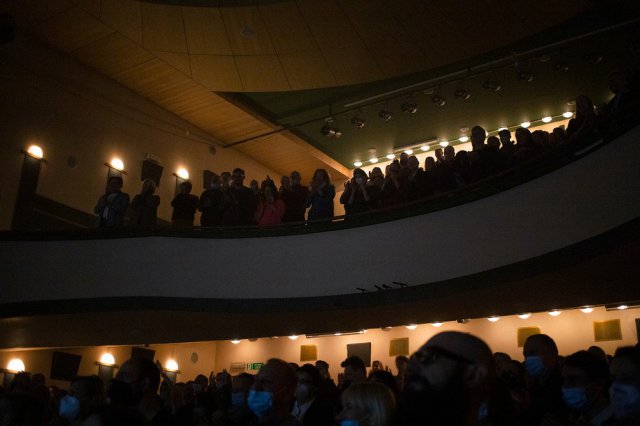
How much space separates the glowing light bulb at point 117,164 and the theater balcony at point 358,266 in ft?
9.28

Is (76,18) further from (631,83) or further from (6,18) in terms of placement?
(631,83)

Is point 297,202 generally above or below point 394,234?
above

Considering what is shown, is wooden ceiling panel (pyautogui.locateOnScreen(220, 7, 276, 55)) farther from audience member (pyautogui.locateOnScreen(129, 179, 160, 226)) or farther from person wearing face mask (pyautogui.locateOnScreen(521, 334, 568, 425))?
person wearing face mask (pyautogui.locateOnScreen(521, 334, 568, 425))

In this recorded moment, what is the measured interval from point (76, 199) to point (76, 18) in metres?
2.97

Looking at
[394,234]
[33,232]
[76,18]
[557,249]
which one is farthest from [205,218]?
[557,249]

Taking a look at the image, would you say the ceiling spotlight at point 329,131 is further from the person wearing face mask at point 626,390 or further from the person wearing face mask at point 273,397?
the person wearing face mask at point 626,390

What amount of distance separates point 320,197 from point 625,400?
6605 mm

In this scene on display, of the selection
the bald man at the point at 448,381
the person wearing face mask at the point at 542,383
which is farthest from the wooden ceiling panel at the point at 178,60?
the bald man at the point at 448,381

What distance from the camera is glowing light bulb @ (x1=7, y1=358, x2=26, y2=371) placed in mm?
10633

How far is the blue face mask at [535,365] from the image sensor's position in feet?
12.6

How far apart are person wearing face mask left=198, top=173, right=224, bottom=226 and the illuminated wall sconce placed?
12.4 ft

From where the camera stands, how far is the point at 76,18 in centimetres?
1030

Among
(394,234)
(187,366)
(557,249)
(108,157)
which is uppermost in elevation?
(108,157)

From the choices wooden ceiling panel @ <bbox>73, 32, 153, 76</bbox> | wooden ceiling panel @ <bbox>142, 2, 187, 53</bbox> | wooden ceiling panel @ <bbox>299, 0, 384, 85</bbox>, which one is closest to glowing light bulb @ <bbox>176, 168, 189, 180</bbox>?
wooden ceiling panel @ <bbox>73, 32, 153, 76</bbox>
